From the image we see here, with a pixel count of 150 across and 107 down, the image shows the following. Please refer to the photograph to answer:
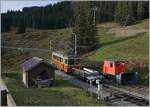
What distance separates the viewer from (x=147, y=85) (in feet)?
108

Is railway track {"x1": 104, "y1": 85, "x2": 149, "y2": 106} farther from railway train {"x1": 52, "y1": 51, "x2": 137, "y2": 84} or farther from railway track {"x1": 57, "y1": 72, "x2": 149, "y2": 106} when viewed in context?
railway train {"x1": 52, "y1": 51, "x2": 137, "y2": 84}

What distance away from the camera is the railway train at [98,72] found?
34.4 m

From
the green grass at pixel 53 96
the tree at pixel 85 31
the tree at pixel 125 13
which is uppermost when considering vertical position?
the tree at pixel 125 13

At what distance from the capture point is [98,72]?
35781 millimetres

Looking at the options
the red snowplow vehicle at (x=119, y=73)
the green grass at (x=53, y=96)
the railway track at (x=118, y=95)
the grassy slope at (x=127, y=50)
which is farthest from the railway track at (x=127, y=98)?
the grassy slope at (x=127, y=50)

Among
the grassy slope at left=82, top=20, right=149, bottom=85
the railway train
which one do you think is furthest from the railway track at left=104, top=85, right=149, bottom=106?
the grassy slope at left=82, top=20, right=149, bottom=85

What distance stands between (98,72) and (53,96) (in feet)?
39.7

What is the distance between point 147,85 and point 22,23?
80660 millimetres

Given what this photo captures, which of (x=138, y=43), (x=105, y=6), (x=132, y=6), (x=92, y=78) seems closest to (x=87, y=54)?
(x=138, y=43)

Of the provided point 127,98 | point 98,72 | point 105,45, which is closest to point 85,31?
point 105,45

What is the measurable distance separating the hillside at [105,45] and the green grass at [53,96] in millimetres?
8270

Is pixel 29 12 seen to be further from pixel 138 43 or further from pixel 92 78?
pixel 92 78

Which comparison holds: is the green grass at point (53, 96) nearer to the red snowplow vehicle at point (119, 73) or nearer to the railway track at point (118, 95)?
the railway track at point (118, 95)

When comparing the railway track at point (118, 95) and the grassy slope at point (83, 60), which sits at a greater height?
the grassy slope at point (83, 60)
